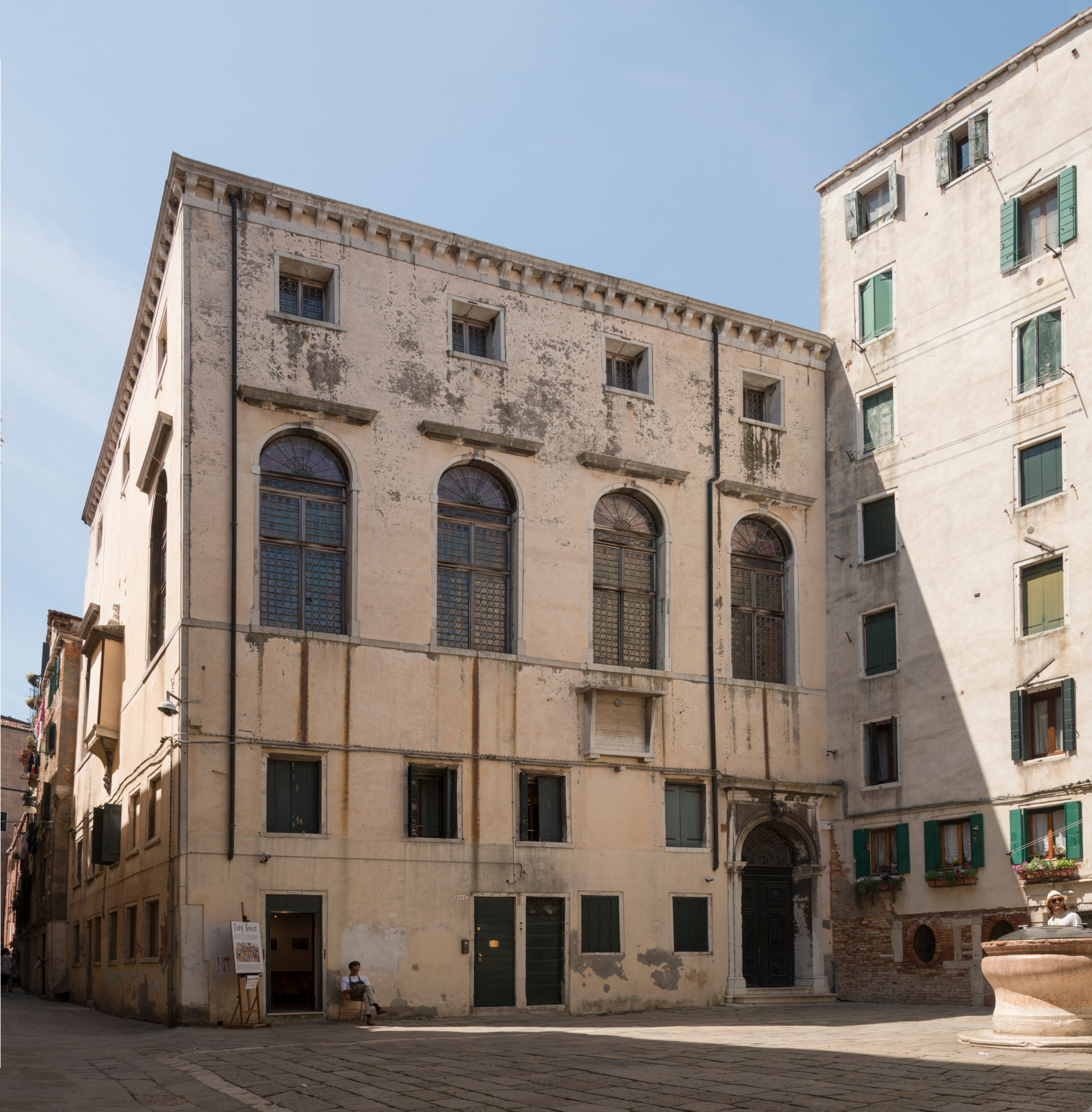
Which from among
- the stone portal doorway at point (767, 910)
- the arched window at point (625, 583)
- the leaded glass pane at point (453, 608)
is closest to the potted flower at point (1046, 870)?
the stone portal doorway at point (767, 910)

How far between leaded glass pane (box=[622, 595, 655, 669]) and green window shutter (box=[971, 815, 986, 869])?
6.57 meters

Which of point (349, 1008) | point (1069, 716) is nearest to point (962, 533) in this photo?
point (1069, 716)

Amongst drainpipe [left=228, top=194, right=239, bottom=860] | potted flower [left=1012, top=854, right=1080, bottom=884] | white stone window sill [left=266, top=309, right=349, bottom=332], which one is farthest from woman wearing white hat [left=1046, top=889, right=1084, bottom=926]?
white stone window sill [left=266, top=309, right=349, bottom=332]

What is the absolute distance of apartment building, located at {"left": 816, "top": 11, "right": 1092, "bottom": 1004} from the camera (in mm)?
23203

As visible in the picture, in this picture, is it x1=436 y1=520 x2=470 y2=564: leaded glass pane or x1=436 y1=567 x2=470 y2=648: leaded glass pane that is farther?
x1=436 y1=520 x2=470 y2=564: leaded glass pane

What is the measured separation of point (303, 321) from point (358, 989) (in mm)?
11281

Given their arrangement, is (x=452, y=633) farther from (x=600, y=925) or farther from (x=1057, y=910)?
(x=1057, y=910)

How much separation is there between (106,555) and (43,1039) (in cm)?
1597

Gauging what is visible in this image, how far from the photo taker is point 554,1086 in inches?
475

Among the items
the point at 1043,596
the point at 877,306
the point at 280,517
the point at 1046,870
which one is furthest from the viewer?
the point at 877,306

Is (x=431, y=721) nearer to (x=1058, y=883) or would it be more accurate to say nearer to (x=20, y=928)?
(x=1058, y=883)

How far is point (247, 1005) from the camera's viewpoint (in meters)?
20.3

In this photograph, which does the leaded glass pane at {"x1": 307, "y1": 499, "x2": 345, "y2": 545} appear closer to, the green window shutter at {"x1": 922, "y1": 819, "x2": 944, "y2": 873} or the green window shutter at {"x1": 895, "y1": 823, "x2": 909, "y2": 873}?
the green window shutter at {"x1": 895, "y1": 823, "x2": 909, "y2": 873}

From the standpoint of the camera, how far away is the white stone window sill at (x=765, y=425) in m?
27.8
